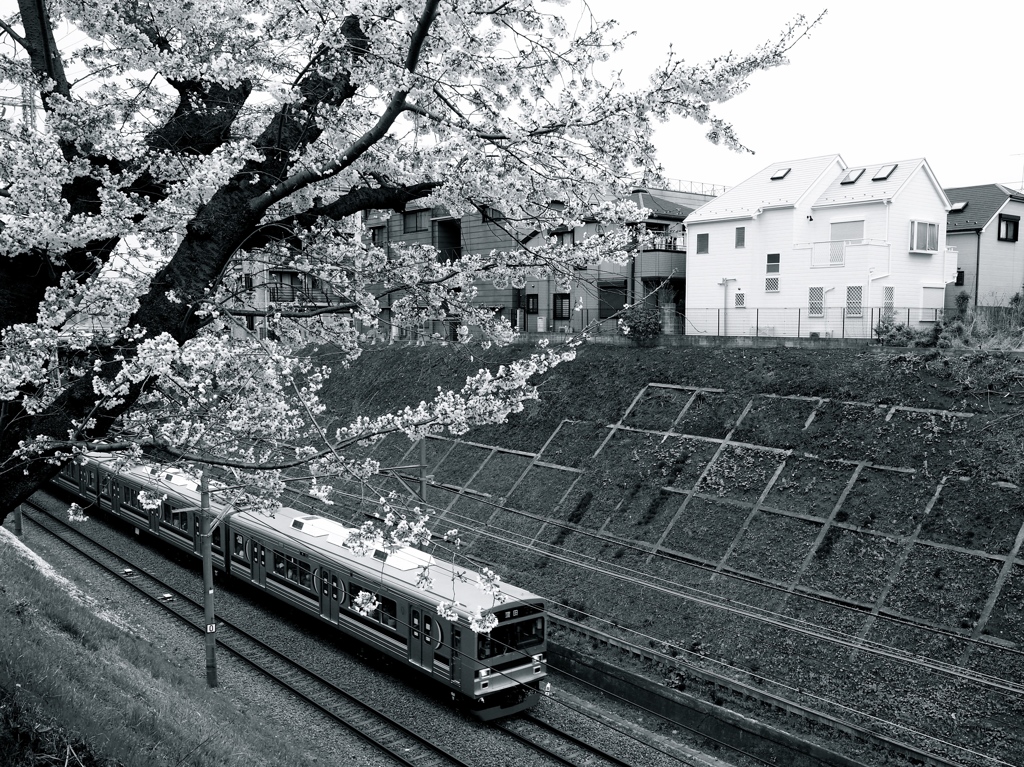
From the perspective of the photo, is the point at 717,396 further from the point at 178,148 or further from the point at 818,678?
the point at 178,148

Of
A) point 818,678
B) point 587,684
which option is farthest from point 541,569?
point 818,678

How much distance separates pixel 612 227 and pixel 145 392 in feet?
13.2

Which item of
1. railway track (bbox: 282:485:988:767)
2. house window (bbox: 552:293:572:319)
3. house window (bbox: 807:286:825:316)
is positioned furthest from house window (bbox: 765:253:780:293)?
railway track (bbox: 282:485:988:767)

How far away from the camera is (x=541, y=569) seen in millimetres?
19062

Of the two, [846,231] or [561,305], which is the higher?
[846,231]

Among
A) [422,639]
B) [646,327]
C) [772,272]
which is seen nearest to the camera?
[422,639]

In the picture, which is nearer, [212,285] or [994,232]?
[212,285]

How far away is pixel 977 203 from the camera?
3234 centimetres

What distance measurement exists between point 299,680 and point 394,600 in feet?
8.71

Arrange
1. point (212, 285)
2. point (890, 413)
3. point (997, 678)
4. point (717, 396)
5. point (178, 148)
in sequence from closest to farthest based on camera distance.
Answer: point (212, 285)
point (178, 148)
point (997, 678)
point (890, 413)
point (717, 396)

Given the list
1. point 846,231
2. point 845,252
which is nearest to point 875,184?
point 846,231

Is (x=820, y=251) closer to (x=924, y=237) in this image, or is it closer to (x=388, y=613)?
(x=924, y=237)

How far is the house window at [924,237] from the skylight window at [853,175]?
3062 mm

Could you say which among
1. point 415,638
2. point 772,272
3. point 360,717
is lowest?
point 360,717
